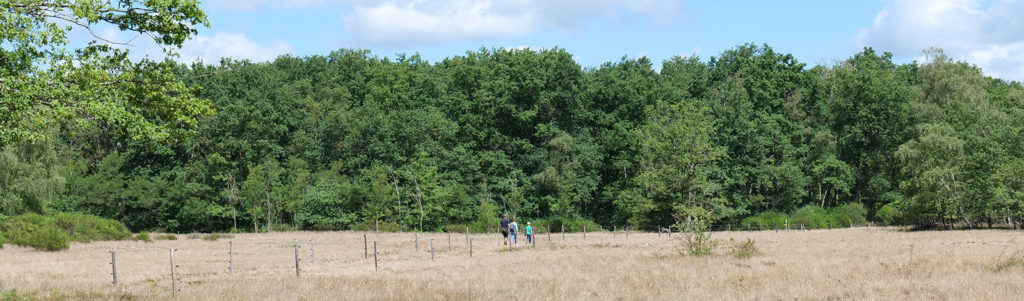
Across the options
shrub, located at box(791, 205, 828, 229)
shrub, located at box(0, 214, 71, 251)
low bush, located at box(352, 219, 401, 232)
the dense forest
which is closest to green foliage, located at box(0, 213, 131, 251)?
shrub, located at box(0, 214, 71, 251)

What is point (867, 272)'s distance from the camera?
18.5 metres

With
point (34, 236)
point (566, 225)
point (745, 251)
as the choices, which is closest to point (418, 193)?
point (566, 225)

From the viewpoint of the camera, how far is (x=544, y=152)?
233ft

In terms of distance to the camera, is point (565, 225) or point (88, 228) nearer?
point (88, 228)

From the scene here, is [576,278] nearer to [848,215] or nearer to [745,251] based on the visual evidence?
[745,251]

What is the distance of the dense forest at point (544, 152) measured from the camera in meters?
68.1

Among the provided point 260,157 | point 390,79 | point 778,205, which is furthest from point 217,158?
point 778,205

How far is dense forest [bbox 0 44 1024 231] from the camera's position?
6806cm

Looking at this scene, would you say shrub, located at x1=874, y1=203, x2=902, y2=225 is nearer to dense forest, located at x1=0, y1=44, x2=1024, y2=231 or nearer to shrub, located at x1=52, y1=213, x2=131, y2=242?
dense forest, located at x1=0, y1=44, x2=1024, y2=231

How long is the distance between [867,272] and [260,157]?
6256 cm

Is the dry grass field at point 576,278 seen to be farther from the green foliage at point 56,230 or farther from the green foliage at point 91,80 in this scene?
the green foliage at point 56,230

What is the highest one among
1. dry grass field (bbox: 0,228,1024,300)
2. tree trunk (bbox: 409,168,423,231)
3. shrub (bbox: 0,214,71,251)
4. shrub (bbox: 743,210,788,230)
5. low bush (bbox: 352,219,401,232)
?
tree trunk (bbox: 409,168,423,231)

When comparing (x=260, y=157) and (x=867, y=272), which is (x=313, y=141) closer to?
(x=260, y=157)

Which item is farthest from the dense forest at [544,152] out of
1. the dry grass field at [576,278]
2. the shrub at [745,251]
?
the dry grass field at [576,278]
